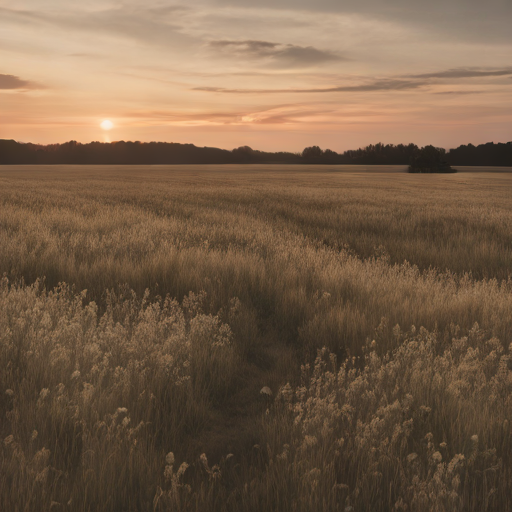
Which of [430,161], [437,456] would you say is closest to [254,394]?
[437,456]

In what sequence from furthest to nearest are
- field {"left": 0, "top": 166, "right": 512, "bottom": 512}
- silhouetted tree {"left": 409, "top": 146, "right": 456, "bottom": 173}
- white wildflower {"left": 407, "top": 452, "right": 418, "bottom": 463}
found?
1. silhouetted tree {"left": 409, "top": 146, "right": 456, "bottom": 173}
2. white wildflower {"left": 407, "top": 452, "right": 418, "bottom": 463}
3. field {"left": 0, "top": 166, "right": 512, "bottom": 512}

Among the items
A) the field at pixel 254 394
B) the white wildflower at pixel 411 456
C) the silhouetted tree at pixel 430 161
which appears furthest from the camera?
the silhouetted tree at pixel 430 161

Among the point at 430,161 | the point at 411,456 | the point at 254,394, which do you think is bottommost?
the point at 254,394

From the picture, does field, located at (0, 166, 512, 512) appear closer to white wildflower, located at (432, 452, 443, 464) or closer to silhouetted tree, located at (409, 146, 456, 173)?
white wildflower, located at (432, 452, 443, 464)

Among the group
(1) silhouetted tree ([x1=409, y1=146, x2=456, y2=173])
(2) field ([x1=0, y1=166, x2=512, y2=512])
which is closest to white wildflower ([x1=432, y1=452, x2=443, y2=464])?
(2) field ([x1=0, y1=166, x2=512, y2=512])

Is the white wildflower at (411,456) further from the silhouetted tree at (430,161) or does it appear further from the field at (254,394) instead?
the silhouetted tree at (430,161)

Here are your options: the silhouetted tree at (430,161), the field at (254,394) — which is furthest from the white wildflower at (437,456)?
the silhouetted tree at (430,161)

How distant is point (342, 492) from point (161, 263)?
177 inches

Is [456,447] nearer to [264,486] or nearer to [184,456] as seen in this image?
[264,486]

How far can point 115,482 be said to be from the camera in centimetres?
218

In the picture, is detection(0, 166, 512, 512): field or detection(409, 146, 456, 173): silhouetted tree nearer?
detection(0, 166, 512, 512): field

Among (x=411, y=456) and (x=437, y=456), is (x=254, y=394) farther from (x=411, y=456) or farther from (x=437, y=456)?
(x=437, y=456)

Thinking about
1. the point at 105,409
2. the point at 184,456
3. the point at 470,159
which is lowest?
the point at 184,456

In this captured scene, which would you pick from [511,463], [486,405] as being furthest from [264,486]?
[486,405]
